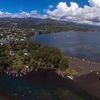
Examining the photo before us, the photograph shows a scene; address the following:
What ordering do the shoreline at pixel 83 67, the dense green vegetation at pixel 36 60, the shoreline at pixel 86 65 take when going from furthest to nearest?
the dense green vegetation at pixel 36 60, the shoreline at pixel 86 65, the shoreline at pixel 83 67

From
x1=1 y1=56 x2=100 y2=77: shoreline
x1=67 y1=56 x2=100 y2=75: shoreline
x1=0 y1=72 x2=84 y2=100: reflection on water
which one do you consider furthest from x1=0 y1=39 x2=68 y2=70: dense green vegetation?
x1=0 y1=72 x2=84 y2=100: reflection on water

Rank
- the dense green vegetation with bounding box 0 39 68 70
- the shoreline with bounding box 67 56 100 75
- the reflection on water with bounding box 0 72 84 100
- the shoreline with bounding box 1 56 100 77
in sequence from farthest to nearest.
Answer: the dense green vegetation with bounding box 0 39 68 70 → the shoreline with bounding box 67 56 100 75 → the shoreline with bounding box 1 56 100 77 → the reflection on water with bounding box 0 72 84 100

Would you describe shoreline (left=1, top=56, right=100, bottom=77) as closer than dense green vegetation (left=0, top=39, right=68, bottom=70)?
Yes

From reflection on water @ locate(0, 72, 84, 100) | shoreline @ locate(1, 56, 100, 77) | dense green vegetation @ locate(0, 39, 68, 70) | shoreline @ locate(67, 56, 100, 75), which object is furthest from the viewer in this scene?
dense green vegetation @ locate(0, 39, 68, 70)

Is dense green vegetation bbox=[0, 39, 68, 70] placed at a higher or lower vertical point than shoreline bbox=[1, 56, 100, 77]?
higher

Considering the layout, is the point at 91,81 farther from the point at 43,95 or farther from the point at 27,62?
the point at 27,62

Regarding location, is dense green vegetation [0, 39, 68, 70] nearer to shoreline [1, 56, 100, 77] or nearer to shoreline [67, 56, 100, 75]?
shoreline [1, 56, 100, 77]

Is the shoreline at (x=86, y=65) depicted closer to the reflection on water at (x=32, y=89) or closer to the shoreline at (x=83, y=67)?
the shoreline at (x=83, y=67)

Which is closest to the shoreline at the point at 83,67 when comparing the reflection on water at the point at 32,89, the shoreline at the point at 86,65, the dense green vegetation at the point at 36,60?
the shoreline at the point at 86,65

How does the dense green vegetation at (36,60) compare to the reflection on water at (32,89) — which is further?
the dense green vegetation at (36,60)

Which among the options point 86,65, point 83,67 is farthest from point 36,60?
point 86,65

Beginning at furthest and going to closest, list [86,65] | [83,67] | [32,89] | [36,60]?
[36,60], [86,65], [83,67], [32,89]

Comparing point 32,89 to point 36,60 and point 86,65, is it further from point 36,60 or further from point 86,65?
point 86,65
